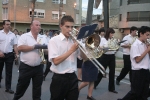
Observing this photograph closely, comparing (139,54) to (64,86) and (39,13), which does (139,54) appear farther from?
(39,13)

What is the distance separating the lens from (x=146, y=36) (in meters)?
4.78

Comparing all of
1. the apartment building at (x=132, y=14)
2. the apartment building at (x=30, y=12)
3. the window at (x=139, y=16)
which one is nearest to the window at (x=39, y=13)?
the apartment building at (x=30, y=12)

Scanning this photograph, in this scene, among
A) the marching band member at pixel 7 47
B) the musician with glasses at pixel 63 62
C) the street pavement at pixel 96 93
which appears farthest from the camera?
the marching band member at pixel 7 47

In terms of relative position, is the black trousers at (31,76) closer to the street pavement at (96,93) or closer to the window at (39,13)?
the street pavement at (96,93)

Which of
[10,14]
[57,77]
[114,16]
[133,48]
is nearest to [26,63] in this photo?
[57,77]

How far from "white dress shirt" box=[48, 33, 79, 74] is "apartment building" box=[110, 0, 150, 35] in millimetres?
36144

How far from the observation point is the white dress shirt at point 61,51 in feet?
11.8

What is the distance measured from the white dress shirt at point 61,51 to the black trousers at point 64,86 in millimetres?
93

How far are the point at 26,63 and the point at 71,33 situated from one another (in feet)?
6.05

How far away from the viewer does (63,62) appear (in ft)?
12.0

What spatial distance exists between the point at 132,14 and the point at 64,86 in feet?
124

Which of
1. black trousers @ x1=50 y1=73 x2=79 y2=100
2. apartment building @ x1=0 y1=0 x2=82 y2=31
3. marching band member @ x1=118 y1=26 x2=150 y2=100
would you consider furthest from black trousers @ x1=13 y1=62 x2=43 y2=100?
apartment building @ x1=0 y1=0 x2=82 y2=31

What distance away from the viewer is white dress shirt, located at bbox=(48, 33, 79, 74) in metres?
3.59

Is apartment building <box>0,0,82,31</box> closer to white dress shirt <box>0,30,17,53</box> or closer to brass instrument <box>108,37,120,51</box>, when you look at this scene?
white dress shirt <box>0,30,17,53</box>
